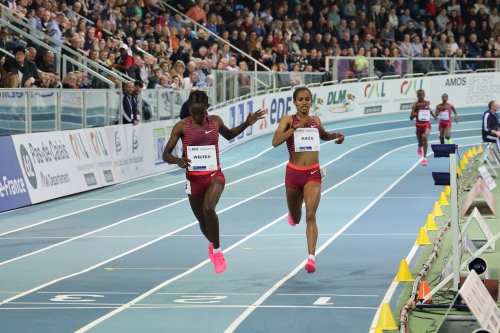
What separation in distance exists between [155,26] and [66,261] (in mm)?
15571

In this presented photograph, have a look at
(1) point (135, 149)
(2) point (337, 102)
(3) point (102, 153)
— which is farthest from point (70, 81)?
(2) point (337, 102)

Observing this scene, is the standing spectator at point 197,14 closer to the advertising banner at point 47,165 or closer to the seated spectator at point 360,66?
the seated spectator at point 360,66

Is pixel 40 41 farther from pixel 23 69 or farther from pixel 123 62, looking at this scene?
pixel 123 62

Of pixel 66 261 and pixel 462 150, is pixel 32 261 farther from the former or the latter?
pixel 462 150

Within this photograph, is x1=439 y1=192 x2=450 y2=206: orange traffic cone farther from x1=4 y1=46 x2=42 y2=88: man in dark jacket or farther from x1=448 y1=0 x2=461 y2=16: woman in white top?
x1=448 y1=0 x2=461 y2=16: woman in white top

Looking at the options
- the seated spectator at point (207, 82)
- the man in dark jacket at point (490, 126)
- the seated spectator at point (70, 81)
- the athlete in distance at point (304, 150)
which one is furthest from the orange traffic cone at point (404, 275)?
the seated spectator at point (207, 82)

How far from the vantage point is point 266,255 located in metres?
11.9

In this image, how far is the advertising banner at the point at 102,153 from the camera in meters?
19.1

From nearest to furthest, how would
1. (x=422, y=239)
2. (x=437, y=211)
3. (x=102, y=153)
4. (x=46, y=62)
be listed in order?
1. (x=422, y=239)
2. (x=437, y=211)
3. (x=46, y=62)
4. (x=102, y=153)

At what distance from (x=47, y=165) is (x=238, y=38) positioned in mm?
15257

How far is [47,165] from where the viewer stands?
56.7ft

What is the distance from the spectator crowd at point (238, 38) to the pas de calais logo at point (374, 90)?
0.43 m

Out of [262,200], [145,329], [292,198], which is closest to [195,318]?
[145,329]

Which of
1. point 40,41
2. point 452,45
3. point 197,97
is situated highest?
point 452,45
